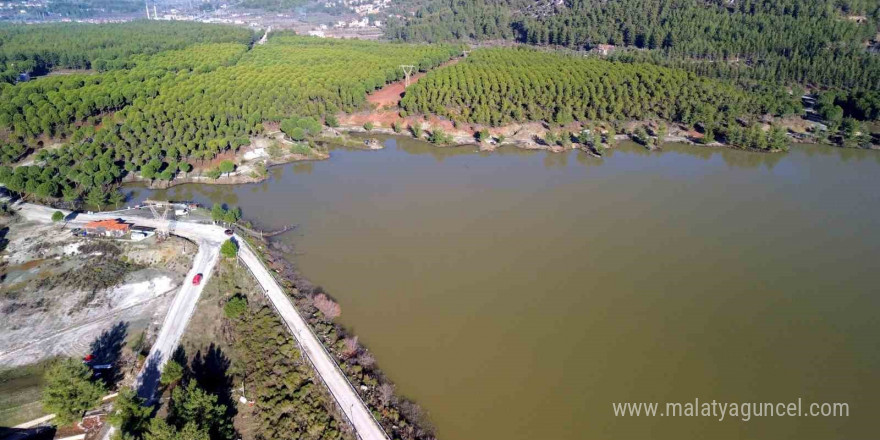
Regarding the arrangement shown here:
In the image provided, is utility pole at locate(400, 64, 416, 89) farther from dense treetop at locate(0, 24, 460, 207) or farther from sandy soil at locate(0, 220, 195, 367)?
sandy soil at locate(0, 220, 195, 367)

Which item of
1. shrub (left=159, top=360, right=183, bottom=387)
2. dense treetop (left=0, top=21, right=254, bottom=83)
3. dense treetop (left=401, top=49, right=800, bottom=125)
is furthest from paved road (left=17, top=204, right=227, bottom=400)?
dense treetop (left=0, top=21, right=254, bottom=83)

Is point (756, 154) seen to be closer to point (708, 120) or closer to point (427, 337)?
point (708, 120)

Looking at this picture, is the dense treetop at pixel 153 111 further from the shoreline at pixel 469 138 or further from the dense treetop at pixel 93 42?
the dense treetop at pixel 93 42

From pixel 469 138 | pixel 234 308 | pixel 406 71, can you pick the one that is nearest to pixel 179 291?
pixel 234 308

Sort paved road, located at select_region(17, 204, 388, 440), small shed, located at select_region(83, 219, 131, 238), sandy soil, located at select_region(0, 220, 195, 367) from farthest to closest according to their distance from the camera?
1. small shed, located at select_region(83, 219, 131, 238)
2. sandy soil, located at select_region(0, 220, 195, 367)
3. paved road, located at select_region(17, 204, 388, 440)

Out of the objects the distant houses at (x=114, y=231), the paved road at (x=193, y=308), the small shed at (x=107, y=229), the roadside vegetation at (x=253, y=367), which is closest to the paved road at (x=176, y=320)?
the paved road at (x=193, y=308)

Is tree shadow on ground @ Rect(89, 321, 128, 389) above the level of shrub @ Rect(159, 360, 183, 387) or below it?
below

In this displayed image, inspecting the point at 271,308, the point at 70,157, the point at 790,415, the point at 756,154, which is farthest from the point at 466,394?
the point at 756,154

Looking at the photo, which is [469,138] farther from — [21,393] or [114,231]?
[21,393]
